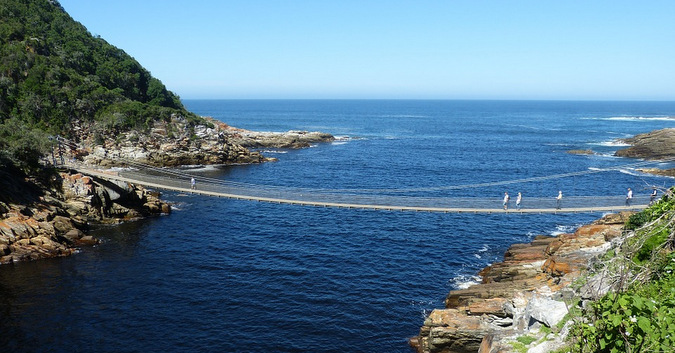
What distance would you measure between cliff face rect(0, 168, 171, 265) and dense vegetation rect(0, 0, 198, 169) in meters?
11.5

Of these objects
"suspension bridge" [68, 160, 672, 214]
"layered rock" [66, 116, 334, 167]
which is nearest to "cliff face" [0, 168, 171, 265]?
"suspension bridge" [68, 160, 672, 214]

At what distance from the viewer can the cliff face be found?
27.0m

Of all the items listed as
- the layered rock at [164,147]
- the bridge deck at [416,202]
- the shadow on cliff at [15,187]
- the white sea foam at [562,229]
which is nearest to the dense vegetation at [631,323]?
the bridge deck at [416,202]

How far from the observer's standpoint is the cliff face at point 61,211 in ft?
Answer: 88.5

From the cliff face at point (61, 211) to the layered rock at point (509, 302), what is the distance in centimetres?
2272

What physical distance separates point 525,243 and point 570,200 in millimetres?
4726

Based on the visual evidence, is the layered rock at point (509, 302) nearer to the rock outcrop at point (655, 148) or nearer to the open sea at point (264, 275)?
the open sea at point (264, 275)

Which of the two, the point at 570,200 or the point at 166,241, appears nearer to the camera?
the point at 570,200

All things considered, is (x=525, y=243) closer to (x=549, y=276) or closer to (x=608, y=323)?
(x=549, y=276)

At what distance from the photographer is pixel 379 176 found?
52.6 metres

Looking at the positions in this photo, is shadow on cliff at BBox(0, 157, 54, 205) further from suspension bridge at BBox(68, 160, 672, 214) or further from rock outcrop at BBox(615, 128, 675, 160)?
rock outcrop at BBox(615, 128, 675, 160)

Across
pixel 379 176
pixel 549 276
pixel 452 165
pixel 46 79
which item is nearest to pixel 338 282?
pixel 549 276

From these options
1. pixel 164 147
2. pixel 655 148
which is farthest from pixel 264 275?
pixel 655 148

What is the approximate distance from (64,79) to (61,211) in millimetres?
30005
